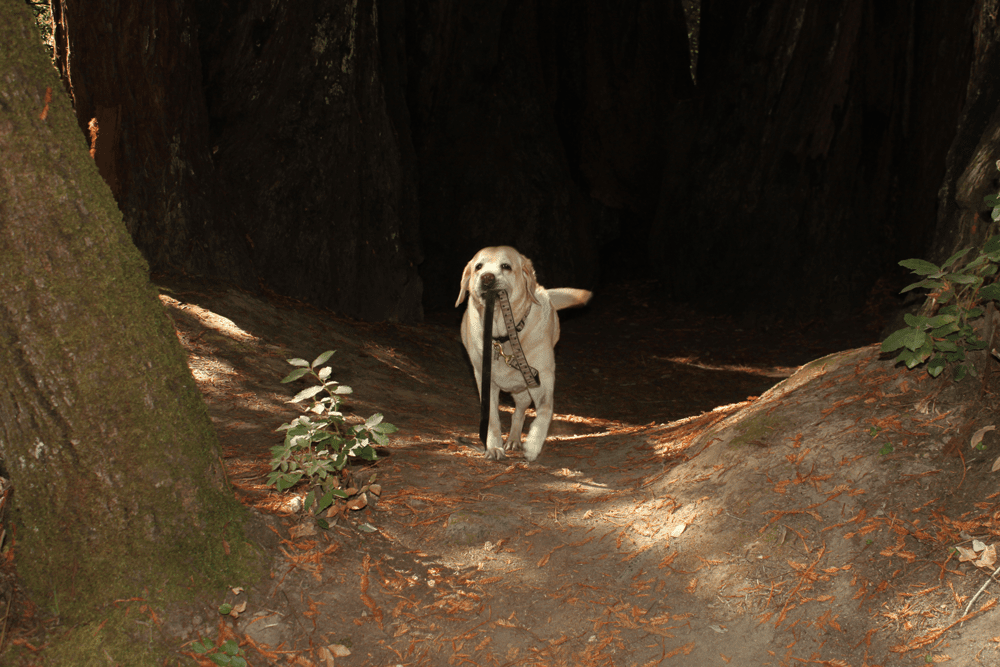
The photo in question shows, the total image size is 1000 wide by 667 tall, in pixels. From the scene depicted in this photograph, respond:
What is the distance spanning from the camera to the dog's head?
467 cm

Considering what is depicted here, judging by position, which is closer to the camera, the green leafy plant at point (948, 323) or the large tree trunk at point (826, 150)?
the green leafy plant at point (948, 323)

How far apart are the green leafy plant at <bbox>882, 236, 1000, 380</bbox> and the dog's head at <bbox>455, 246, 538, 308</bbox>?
2.31 meters

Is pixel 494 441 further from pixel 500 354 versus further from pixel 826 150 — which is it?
pixel 826 150

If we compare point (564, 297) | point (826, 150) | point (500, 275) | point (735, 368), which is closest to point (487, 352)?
point (500, 275)

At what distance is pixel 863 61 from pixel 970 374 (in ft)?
36.5

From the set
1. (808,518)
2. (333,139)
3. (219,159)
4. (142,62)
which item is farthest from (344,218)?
(808,518)

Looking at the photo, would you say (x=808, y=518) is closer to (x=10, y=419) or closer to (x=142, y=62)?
(x=10, y=419)

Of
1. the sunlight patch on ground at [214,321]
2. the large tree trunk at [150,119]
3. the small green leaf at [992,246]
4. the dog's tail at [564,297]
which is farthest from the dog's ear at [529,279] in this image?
the large tree trunk at [150,119]

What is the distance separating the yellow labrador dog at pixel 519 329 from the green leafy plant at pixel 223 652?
243cm

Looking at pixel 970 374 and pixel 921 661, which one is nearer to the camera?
pixel 921 661

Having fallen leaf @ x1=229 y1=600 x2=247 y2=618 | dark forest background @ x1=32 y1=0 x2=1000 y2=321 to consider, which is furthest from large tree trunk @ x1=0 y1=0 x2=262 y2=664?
dark forest background @ x1=32 y1=0 x2=1000 y2=321

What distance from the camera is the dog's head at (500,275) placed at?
467 centimetres

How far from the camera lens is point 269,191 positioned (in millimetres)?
9172

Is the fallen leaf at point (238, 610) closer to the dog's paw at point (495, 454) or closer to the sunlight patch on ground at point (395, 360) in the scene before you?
the dog's paw at point (495, 454)
